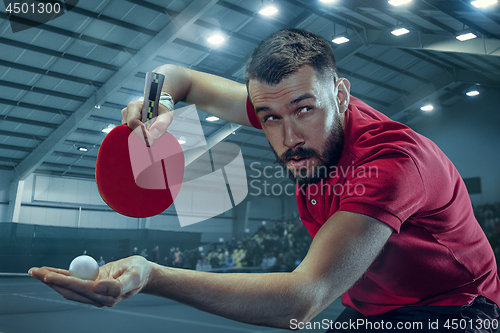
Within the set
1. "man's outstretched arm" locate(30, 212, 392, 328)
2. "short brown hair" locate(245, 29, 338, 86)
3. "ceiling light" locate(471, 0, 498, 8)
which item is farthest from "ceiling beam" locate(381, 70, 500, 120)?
"man's outstretched arm" locate(30, 212, 392, 328)

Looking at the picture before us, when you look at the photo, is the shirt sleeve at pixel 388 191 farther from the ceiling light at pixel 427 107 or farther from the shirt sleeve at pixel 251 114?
the ceiling light at pixel 427 107

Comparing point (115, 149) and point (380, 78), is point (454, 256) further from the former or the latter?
point (380, 78)

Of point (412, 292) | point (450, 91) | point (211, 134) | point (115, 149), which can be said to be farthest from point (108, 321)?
point (450, 91)

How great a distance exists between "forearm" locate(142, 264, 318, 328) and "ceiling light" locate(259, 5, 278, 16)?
39.3 feet

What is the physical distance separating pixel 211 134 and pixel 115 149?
1870cm

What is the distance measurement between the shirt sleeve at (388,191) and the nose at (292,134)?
12.0 inches

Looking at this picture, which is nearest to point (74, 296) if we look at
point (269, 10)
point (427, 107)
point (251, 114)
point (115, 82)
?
point (251, 114)

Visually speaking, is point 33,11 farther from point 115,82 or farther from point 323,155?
point 323,155

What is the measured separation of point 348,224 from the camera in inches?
49.2

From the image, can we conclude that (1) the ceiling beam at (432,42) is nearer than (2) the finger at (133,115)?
No

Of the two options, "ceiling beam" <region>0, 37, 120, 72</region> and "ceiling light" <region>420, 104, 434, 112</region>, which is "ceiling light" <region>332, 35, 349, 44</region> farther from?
"ceiling light" <region>420, 104, 434, 112</region>

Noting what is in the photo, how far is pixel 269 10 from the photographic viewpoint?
12.1 m

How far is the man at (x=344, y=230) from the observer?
119cm

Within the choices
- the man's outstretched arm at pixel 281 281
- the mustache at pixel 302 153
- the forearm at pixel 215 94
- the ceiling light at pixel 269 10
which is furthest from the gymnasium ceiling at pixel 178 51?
the man's outstretched arm at pixel 281 281
